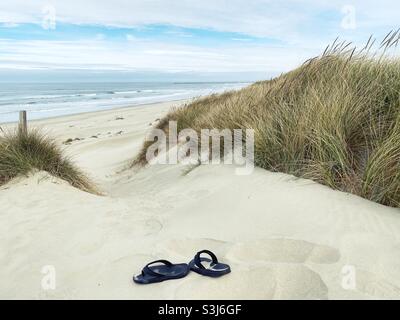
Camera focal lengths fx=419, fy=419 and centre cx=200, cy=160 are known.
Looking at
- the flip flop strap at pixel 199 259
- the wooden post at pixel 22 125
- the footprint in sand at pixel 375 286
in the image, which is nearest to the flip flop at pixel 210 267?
the flip flop strap at pixel 199 259

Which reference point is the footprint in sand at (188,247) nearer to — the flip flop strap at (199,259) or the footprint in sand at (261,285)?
the flip flop strap at (199,259)

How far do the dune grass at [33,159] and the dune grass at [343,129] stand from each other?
7.68 ft

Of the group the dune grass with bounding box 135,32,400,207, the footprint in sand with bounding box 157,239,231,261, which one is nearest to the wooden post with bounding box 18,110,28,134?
the dune grass with bounding box 135,32,400,207

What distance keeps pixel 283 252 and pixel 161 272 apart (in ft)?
2.75

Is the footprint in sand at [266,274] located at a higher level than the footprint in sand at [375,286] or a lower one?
lower

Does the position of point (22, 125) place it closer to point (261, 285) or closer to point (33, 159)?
point (33, 159)

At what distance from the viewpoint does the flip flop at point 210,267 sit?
102 inches

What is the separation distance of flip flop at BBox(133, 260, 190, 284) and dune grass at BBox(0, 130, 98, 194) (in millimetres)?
3019

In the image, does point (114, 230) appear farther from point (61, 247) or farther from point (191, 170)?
point (191, 170)

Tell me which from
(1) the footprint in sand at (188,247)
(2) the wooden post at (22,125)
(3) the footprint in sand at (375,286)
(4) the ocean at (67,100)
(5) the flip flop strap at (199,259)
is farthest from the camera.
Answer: (4) the ocean at (67,100)

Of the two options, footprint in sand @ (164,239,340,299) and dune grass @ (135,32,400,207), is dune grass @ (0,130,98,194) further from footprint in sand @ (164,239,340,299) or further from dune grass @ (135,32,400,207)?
footprint in sand @ (164,239,340,299)

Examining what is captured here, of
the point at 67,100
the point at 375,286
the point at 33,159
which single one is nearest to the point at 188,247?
the point at 375,286

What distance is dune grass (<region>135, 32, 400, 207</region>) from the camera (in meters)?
3.61

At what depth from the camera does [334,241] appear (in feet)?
9.57
